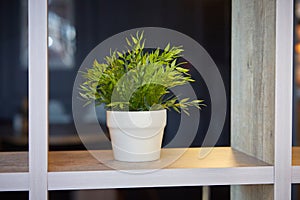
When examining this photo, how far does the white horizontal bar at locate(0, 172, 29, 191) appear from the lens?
1.07 m

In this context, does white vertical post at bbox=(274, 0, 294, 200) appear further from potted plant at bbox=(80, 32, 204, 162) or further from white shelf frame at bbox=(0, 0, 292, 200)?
potted plant at bbox=(80, 32, 204, 162)

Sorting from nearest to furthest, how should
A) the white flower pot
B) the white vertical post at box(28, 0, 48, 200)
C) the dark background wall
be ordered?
the white vertical post at box(28, 0, 48, 200)
the white flower pot
the dark background wall

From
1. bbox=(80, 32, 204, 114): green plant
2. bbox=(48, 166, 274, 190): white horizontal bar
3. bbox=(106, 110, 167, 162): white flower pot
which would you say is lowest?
bbox=(48, 166, 274, 190): white horizontal bar

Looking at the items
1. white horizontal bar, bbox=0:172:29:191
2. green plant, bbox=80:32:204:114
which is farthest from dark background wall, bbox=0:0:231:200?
white horizontal bar, bbox=0:172:29:191

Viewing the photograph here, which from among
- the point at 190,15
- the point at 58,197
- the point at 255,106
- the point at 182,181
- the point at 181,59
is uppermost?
the point at 190,15

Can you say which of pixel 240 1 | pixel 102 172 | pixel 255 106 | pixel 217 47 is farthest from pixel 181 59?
pixel 102 172

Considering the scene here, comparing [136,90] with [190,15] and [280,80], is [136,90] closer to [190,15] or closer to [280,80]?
[280,80]

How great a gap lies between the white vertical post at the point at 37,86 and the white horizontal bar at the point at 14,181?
0.04 feet

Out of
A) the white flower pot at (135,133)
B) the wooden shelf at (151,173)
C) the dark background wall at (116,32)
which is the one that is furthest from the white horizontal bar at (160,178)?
the dark background wall at (116,32)

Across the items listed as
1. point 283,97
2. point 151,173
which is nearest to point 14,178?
point 151,173

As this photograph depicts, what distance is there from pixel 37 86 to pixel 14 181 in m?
0.23

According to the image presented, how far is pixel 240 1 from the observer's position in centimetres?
149

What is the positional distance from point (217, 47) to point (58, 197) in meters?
0.82

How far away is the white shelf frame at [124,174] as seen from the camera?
1049 millimetres
